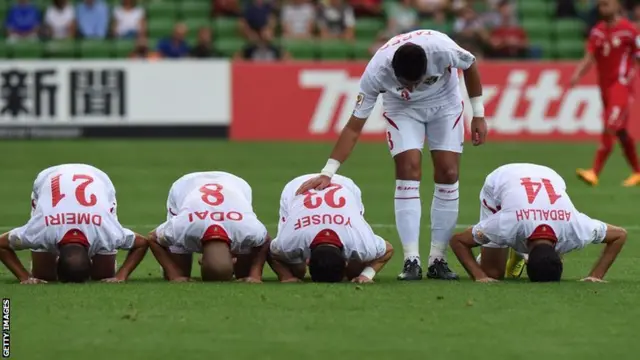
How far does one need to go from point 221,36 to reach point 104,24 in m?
2.13

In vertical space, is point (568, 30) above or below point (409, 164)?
below

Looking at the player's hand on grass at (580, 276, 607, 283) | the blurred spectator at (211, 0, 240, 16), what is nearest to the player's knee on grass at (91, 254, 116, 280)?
the player's hand on grass at (580, 276, 607, 283)

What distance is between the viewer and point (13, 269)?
9.81 metres

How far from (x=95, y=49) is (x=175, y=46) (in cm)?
140

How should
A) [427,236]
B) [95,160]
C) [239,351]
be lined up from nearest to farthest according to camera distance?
[239,351] → [427,236] → [95,160]

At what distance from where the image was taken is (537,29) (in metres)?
27.3

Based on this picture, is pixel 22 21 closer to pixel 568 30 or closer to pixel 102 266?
pixel 568 30

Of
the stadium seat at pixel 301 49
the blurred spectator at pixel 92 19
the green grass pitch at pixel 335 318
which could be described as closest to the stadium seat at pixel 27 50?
the blurred spectator at pixel 92 19

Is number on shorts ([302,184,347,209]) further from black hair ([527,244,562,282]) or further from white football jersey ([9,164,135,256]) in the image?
black hair ([527,244,562,282])

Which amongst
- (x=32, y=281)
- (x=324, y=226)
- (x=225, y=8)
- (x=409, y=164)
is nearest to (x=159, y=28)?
(x=225, y=8)

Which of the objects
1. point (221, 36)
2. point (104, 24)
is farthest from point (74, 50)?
point (221, 36)

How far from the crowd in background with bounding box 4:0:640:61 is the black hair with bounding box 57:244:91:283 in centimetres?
1598

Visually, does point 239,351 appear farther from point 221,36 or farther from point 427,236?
point 221,36

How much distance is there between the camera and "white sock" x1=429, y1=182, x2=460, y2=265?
10422mm
